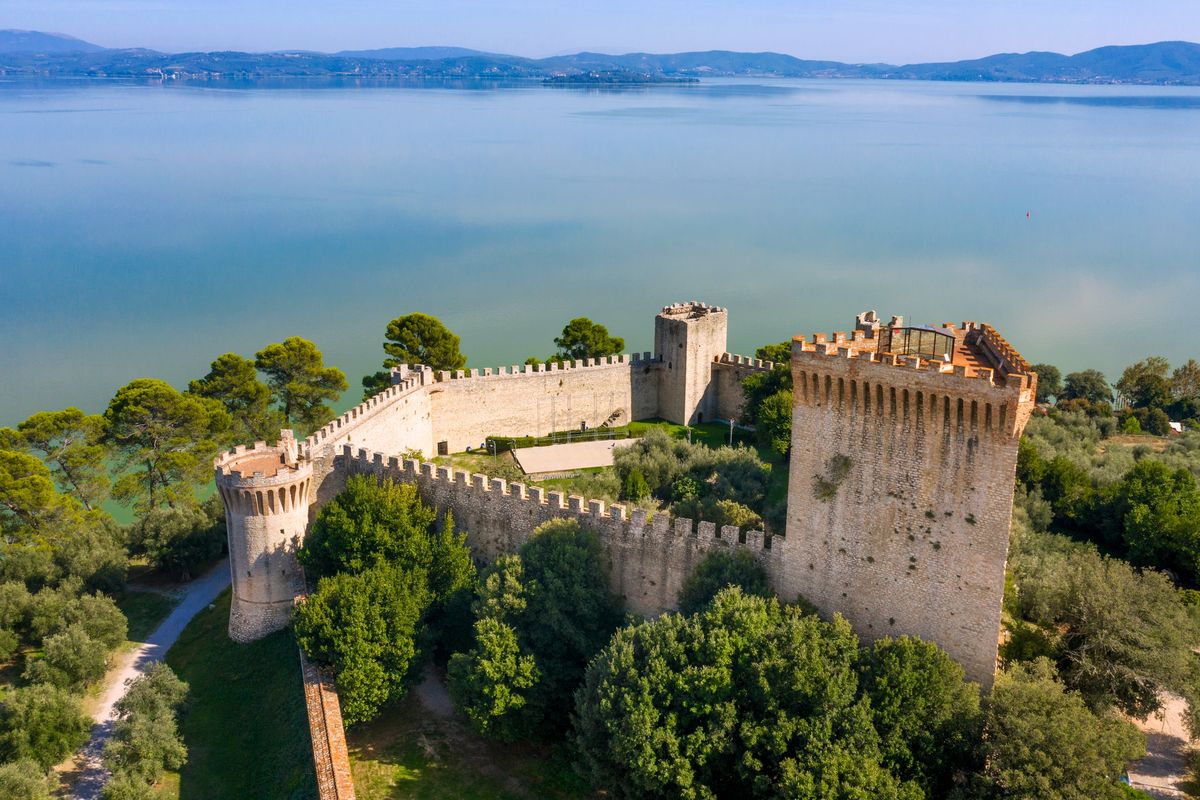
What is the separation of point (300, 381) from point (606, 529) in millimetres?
19920

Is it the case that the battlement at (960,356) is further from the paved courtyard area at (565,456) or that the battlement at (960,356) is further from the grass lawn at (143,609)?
the grass lawn at (143,609)

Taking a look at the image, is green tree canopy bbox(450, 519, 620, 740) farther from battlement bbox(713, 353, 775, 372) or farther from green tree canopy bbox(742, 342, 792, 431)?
battlement bbox(713, 353, 775, 372)

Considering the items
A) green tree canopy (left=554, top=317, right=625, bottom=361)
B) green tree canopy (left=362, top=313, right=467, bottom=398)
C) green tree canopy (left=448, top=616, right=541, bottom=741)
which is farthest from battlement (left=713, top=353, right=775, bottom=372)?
green tree canopy (left=448, top=616, right=541, bottom=741)

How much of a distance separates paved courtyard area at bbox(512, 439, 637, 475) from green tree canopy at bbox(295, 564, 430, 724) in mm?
11786

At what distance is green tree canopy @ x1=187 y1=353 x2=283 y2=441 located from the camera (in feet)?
112

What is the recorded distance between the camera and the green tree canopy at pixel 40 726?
19672 mm

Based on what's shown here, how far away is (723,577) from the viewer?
18641mm

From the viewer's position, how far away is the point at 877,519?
57.3ft

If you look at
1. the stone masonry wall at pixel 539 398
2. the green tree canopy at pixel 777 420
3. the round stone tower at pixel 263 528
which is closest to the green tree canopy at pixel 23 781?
the round stone tower at pixel 263 528

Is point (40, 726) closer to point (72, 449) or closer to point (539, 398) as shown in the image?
point (72, 449)

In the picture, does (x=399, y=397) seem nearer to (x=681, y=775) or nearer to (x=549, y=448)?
(x=549, y=448)

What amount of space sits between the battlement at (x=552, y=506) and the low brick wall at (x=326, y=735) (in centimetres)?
499

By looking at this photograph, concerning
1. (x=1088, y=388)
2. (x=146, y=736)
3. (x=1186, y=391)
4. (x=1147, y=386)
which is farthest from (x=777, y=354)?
(x=146, y=736)

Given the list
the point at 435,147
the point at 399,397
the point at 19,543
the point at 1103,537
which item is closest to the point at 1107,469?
the point at 1103,537
